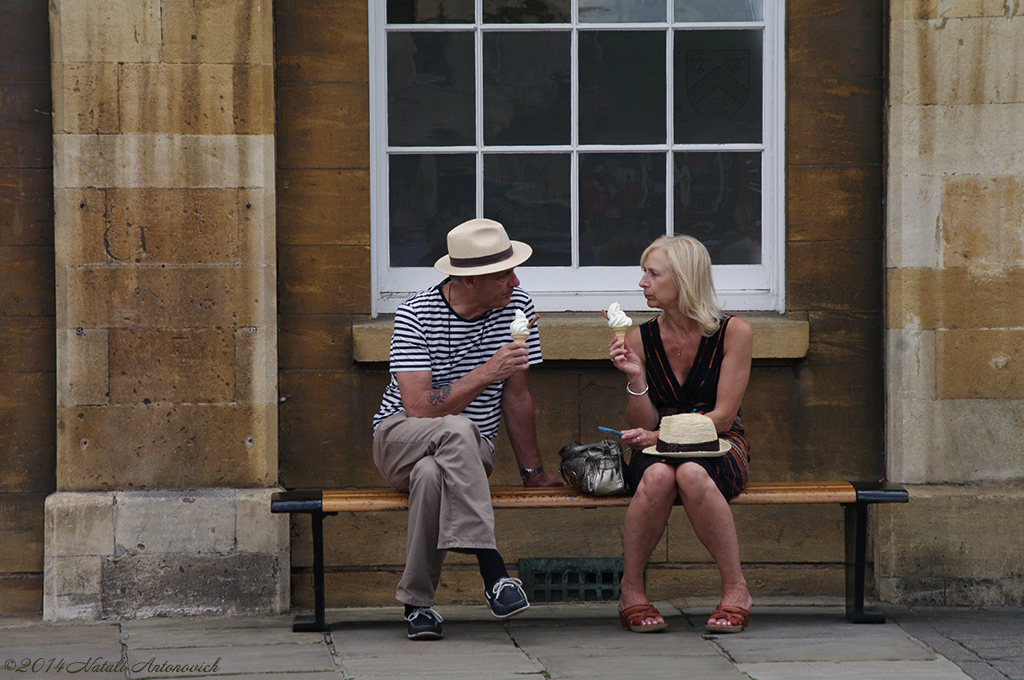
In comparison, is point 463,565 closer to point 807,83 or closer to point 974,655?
point 974,655

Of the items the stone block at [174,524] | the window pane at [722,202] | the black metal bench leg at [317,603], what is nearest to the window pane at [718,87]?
the window pane at [722,202]

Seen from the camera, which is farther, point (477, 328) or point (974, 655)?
point (477, 328)

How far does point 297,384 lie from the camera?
491cm

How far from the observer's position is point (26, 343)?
4754mm

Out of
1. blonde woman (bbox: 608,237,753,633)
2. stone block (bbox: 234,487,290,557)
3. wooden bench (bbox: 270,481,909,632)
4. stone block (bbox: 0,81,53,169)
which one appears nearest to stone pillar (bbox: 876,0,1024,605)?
wooden bench (bbox: 270,481,909,632)

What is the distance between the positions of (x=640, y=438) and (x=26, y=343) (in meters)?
2.76

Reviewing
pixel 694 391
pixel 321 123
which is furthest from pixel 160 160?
pixel 694 391

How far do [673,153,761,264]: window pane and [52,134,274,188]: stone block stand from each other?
1.98 metres

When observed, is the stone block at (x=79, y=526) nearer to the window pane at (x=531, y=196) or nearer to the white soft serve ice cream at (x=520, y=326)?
the white soft serve ice cream at (x=520, y=326)

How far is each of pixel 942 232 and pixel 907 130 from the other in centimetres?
48

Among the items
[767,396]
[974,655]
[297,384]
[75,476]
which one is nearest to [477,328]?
[297,384]

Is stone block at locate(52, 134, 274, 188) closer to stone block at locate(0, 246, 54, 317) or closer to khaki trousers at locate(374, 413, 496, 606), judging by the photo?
stone block at locate(0, 246, 54, 317)

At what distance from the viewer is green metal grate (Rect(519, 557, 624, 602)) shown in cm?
491

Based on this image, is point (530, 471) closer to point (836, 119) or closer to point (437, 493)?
point (437, 493)
